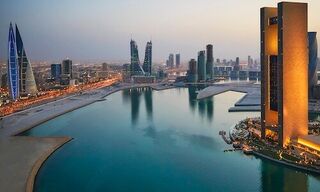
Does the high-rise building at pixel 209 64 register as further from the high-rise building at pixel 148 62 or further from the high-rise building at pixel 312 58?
the high-rise building at pixel 312 58

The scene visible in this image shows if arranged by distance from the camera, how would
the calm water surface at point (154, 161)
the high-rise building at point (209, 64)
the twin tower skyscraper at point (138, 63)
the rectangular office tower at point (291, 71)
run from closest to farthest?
the calm water surface at point (154, 161)
the rectangular office tower at point (291, 71)
the high-rise building at point (209, 64)
the twin tower skyscraper at point (138, 63)

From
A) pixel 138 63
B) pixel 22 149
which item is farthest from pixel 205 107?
pixel 138 63

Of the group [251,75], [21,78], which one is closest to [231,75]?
[251,75]

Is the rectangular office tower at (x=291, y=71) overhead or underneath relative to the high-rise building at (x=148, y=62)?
underneath

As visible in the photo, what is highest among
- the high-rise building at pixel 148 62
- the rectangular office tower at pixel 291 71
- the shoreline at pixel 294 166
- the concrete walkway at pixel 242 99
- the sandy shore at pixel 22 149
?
the high-rise building at pixel 148 62

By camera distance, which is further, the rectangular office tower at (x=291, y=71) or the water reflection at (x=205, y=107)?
the water reflection at (x=205, y=107)

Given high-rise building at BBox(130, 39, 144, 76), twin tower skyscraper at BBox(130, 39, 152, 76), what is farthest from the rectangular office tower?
twin tower skyscraper at BBox(130, 39, 152, 76)

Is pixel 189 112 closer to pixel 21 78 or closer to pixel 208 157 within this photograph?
pixel 208 157

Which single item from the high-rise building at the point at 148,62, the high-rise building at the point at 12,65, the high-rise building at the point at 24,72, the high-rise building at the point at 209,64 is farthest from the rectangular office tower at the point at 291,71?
the high-rise building at the point at 148,62
